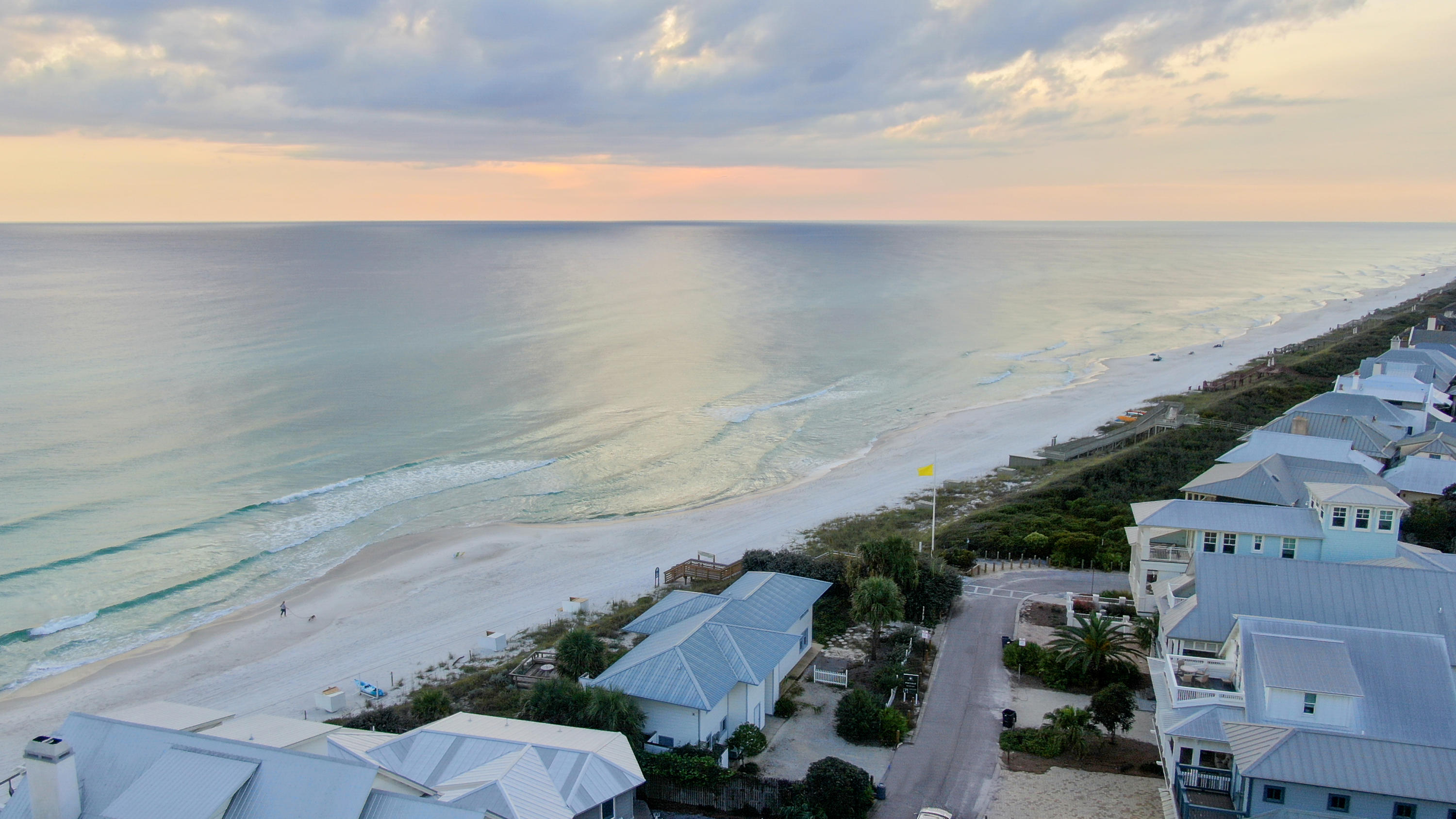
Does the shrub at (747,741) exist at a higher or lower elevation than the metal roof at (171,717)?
lower

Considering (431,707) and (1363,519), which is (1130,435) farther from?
(431,707)

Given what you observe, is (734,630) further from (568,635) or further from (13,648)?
(13,648)

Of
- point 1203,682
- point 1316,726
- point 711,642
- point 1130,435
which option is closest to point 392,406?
point 1130,435

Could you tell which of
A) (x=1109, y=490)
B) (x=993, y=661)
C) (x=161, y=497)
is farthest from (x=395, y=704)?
(x=1109, y=490)

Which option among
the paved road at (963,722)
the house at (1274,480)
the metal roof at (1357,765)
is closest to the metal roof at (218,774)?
the paved road at (963,722)

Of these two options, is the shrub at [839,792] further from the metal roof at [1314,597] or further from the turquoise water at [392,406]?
the turquoise water at [392,406]

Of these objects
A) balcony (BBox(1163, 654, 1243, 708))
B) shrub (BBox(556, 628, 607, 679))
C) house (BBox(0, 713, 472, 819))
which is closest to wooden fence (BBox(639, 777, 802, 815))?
shrub (BBox(556, 628, 607, 679))
